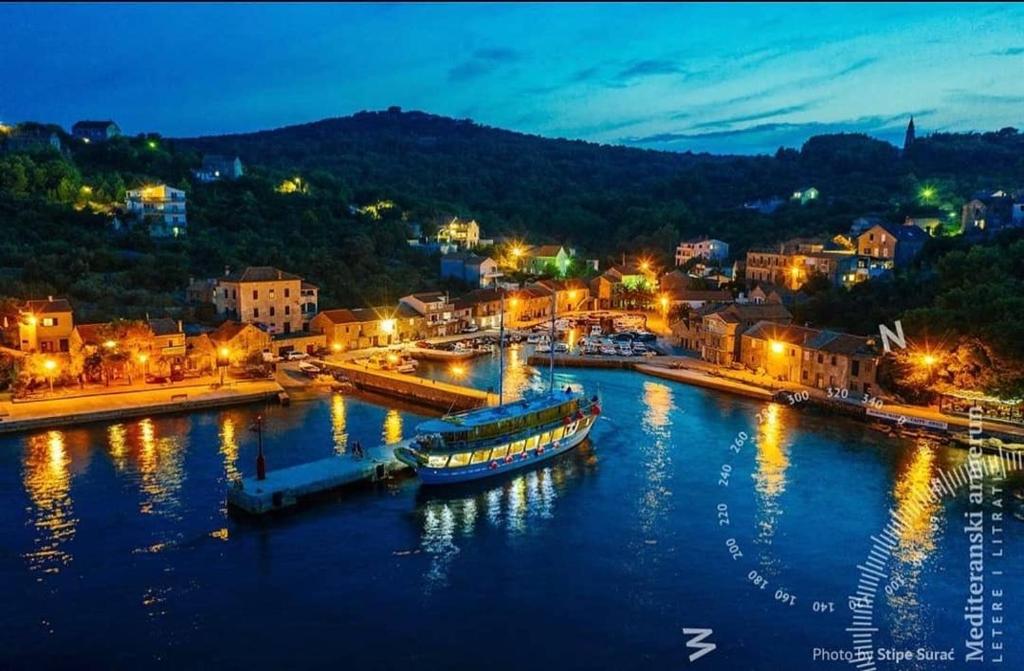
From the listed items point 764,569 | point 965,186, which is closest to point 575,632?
point 764,569

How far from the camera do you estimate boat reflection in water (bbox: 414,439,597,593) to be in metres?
15.5

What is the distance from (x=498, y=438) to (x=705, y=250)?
3853 centimetres

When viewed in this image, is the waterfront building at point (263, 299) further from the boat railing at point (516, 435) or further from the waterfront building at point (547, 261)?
the waterfront building at point (547, 261)

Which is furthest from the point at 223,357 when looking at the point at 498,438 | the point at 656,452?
the point at 656,452

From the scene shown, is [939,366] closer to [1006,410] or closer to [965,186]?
[1006,410]

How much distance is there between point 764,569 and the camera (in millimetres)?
14453

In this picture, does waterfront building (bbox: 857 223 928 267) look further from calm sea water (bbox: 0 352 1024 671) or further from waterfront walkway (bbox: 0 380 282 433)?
waterfront walkway (bbox: 0 380 282 433)

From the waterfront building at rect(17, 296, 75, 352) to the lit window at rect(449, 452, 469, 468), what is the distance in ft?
48.2

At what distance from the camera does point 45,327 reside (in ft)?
84.5

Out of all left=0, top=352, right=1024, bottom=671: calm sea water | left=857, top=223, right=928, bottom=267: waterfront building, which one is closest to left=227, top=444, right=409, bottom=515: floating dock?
left=0, top=352, right=1024, bottom=671: calm sea water

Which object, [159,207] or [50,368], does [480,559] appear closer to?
[50,368]

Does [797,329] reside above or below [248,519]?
above

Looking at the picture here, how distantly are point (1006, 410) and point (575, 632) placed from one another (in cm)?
1656

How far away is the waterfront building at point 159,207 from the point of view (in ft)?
144
